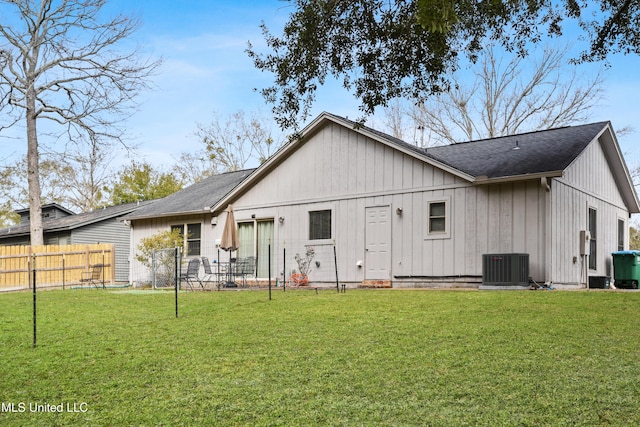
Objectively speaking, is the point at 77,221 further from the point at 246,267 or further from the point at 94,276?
the point at 246,267

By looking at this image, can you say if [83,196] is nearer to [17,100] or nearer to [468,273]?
[17,100]

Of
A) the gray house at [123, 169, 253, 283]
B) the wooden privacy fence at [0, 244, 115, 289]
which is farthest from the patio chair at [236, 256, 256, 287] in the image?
the wooden privacy fence at [0, 244, 115, 289]

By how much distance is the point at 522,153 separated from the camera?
1436 cm

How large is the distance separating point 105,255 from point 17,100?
826 cm

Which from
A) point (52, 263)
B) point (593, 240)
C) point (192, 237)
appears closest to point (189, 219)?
point (192, 237)

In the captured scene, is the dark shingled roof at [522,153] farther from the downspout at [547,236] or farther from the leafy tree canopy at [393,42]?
the leafy tree canopy at [393,42]

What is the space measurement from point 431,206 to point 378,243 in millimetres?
1813

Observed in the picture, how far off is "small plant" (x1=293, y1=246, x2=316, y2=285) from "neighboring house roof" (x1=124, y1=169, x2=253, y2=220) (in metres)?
3.94

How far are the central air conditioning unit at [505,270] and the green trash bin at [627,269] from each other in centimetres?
477

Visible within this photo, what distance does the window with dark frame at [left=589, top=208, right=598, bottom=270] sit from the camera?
1555cm

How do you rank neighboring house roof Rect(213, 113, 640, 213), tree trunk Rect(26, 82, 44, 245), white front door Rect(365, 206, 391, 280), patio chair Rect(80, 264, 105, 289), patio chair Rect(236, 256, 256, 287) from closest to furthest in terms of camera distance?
neighboring house roof Rect(213, 113, 640, 213) → white front door Rect(365, 206, 391, 280) → patio chair Rect(236, 256, 256, 287) → patio chair Rect(80, 264, 105, 289) → tree trunk Rect(26, 82, 44, 245)

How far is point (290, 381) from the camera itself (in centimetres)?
526

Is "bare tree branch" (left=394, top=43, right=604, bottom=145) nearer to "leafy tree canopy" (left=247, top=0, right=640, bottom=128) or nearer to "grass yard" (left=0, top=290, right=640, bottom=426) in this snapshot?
"leafy tree canopy" (left=247, top=0, right=640, bottom=128)

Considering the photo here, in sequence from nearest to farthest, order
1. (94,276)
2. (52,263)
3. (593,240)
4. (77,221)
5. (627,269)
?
(627,269) → (593,240) → (94,276) → (52,263) → (77,221)
